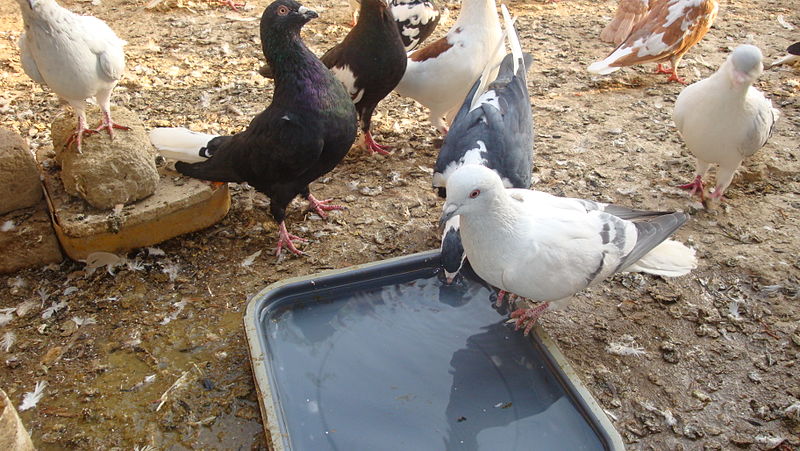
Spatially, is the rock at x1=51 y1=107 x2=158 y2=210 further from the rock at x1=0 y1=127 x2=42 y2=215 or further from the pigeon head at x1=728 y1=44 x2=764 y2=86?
the pigeon head at x1=728 y1=44 x2=764 y2=86

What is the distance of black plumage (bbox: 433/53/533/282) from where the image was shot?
3.09 m

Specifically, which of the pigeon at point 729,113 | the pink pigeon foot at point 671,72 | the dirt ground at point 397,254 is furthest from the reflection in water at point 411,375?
the pink pigeon foot at point 671,72

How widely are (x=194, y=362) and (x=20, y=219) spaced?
4.45 ft

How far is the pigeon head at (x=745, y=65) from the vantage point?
10.7 feet

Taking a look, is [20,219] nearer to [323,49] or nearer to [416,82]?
[416,82]

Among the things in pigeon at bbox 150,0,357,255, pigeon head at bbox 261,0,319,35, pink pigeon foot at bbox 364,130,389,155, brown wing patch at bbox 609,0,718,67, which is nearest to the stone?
pigeon at bbox 150,0,357,255

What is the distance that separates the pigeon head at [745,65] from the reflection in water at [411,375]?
6.16 ft

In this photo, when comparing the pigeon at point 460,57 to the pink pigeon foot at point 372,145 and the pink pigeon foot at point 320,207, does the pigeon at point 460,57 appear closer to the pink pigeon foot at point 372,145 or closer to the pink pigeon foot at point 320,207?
the pink pigeon foot at point 372,145

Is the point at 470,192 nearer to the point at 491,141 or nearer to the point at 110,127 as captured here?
the point at 491,141

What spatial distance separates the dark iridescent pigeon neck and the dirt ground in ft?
3.06

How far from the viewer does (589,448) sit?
90.2 inches

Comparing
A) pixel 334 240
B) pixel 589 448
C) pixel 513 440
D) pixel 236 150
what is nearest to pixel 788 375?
pixel 589 448

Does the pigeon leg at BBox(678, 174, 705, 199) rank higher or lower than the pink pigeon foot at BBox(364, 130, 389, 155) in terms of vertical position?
lower

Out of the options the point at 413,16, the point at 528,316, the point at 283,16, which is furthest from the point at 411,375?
the point at 413,16
